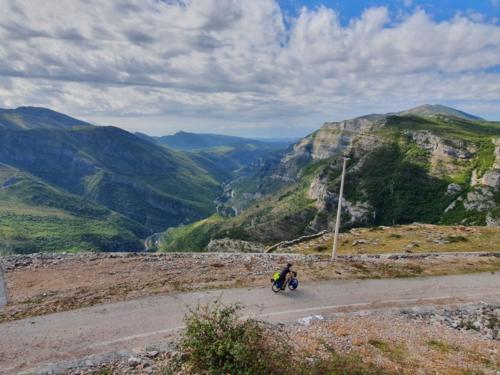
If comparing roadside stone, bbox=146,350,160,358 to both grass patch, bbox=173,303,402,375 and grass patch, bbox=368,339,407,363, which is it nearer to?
grass patch, bbox=173,303,402,375

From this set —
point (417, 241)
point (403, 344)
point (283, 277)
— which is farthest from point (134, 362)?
point (417, 241)

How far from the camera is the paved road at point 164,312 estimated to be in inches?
548

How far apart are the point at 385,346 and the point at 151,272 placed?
620 inches

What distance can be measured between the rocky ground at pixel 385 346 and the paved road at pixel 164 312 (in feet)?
3.86

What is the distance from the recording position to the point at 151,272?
→ 24641mm

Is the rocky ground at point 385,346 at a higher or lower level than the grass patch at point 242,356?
lower

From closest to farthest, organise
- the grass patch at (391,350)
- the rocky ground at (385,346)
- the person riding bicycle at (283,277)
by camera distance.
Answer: the rocky ground at (385,346)
the grass patch at (391,350)
the person riding bicycle at (283,277)

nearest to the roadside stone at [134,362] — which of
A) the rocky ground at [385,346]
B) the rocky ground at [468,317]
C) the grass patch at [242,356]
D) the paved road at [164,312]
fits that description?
the rocky ground at [385,346]

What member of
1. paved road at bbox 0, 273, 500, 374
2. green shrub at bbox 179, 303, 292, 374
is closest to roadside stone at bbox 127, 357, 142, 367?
paved road at bbox 0, 273, 500, 374

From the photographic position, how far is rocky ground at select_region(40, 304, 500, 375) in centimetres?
1288

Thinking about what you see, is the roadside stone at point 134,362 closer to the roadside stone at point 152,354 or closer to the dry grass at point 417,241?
the roadside stone at point 152,354

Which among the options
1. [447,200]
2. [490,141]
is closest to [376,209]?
[447,200]

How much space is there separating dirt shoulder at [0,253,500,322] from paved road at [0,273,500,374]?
1.12 m

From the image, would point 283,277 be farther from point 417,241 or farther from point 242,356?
point 417,241
